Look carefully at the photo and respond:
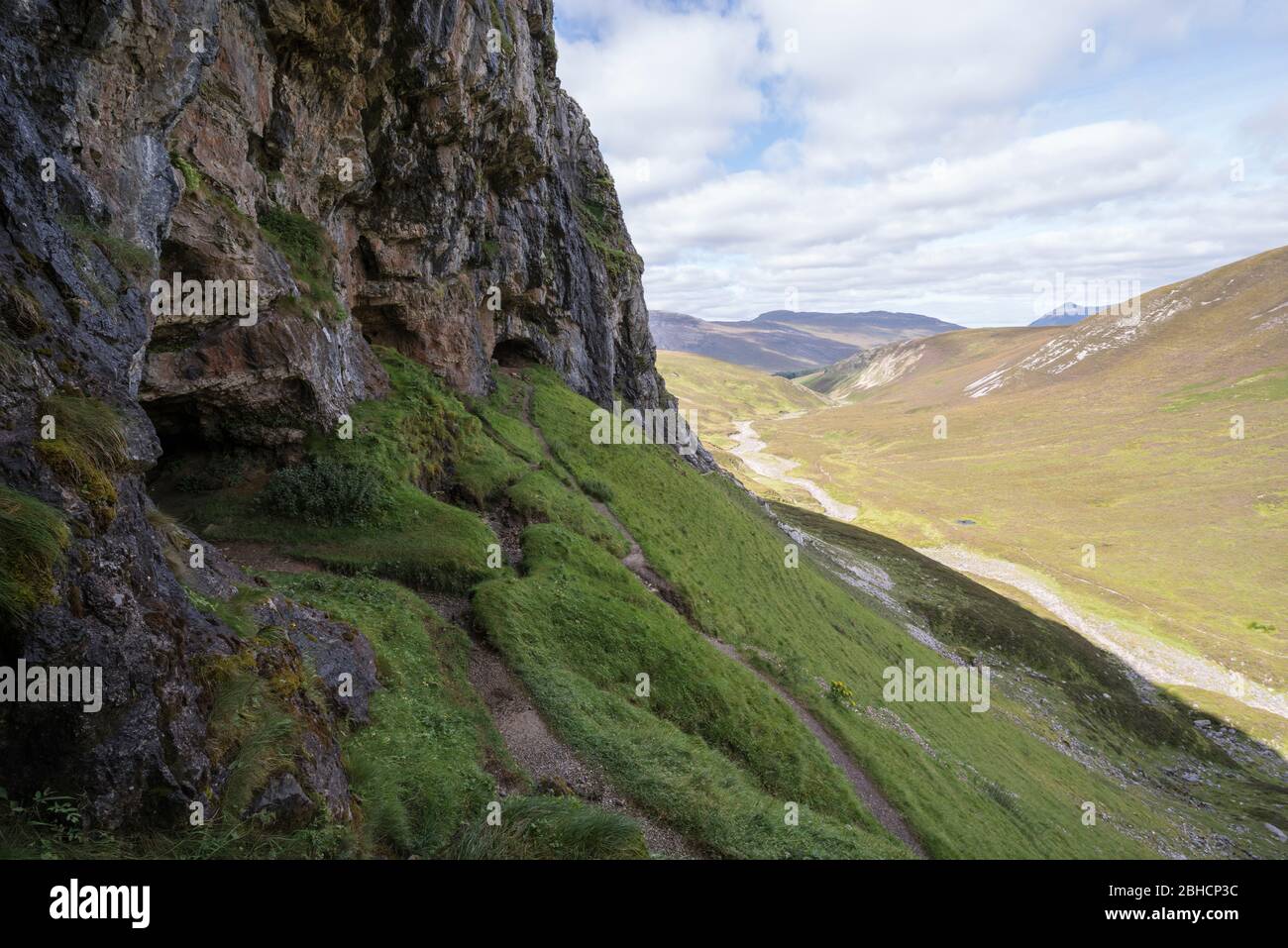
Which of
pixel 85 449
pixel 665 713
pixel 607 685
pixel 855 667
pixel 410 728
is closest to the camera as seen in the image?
pixel 85 449

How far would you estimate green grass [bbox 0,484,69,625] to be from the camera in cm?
834

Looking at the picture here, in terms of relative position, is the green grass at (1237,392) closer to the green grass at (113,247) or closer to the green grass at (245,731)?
the green grass at (245,731)

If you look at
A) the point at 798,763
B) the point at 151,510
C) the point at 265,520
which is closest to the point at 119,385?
→ the point at 151,510

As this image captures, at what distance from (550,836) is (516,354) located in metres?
54.5

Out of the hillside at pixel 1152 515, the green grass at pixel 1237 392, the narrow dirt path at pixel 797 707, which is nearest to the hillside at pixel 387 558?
the narrow dirt path at pixel 797 707

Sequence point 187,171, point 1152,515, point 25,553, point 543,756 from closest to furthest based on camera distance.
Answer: point 25,553 → point 543,756 → point 187,171 → point 1152,515

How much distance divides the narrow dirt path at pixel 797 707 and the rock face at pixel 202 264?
16719 mm

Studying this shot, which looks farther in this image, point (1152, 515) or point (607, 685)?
point (1152, 515)

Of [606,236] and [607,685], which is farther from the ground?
[606,236]

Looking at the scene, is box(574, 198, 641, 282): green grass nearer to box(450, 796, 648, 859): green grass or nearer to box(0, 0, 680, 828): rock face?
box(0, 0, 680, 828): rock face

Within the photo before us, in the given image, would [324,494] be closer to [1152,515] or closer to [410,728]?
[410,728]

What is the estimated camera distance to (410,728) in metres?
15.6

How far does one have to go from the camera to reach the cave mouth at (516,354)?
197 ft

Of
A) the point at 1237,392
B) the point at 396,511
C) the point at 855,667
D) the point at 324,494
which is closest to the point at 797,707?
the point at 855,667
